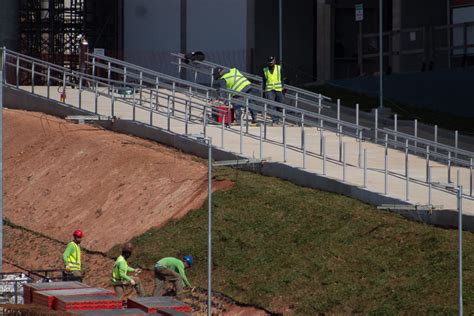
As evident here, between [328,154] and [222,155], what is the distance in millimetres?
2177

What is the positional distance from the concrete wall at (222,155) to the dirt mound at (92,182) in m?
0.31

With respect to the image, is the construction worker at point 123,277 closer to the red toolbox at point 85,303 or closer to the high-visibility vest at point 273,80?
the red toolbox at point 85,303

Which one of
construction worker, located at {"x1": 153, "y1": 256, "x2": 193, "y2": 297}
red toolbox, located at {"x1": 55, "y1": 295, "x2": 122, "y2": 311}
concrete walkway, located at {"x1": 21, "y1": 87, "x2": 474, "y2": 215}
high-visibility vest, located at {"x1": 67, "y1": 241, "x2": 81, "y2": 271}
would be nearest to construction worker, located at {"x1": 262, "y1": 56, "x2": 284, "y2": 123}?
concrete walkway, located at {"x1": 21, "y1": 87, "x2": 474, "y2": 215}

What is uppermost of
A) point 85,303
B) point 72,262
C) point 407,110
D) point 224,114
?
point 224,114

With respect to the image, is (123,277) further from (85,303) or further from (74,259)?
(85,303)

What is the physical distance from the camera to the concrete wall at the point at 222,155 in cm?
2614

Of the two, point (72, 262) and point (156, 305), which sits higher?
point (156, 305)

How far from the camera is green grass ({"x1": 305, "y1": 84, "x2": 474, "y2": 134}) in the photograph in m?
38.8

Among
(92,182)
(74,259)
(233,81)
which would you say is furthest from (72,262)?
(233,81)

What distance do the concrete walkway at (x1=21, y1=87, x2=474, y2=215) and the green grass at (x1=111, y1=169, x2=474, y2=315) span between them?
0.95 metres

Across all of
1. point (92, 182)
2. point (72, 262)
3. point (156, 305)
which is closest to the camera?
point (156, 305)

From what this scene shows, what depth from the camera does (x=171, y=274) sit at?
2550 cm

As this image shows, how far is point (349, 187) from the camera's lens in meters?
28.4

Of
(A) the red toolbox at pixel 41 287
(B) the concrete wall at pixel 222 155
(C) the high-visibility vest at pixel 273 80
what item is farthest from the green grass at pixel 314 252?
(C) the high-visibility vest at pixel 273 80
